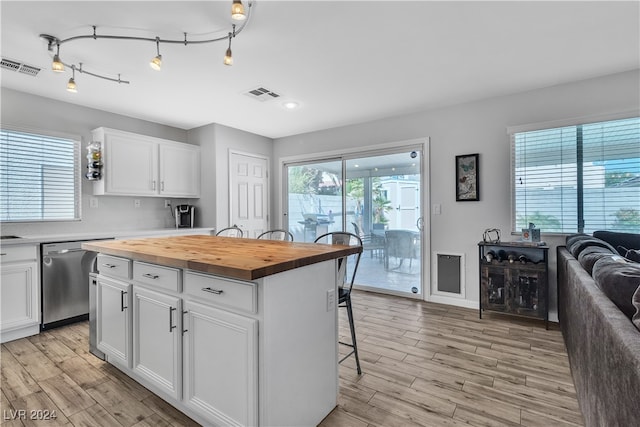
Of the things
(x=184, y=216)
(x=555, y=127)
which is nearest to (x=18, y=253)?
(x=184, y=216)

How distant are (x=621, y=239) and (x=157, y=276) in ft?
12.1

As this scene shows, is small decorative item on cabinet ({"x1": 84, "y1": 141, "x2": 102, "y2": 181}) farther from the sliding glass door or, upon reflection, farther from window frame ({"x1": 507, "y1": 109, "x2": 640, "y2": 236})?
window frame ({"x1": 507, "y1": 109, "x2": 640, "y2": 236})

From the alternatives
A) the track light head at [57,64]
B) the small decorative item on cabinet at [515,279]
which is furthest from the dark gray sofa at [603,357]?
the track light head at [57,64]

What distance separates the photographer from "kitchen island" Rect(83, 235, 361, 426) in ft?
4.49

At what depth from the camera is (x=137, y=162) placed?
400 centimetres

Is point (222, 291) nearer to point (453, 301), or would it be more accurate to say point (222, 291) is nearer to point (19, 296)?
point (19, 296)

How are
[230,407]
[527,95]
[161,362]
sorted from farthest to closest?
1. [527,95]
2. [161,362]
3. [230,407]

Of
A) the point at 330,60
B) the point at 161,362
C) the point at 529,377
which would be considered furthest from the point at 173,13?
the point at 529,377

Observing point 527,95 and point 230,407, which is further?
point 527,95

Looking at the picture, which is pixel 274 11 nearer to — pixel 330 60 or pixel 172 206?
pixel 330 60

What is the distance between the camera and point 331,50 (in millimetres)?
2492

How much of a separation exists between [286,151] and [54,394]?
418 cm

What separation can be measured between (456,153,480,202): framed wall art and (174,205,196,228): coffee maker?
3651 mm

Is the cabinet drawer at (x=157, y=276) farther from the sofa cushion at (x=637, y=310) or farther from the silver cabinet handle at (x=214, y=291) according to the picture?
the sofa cushion at (x=637, y=310)
